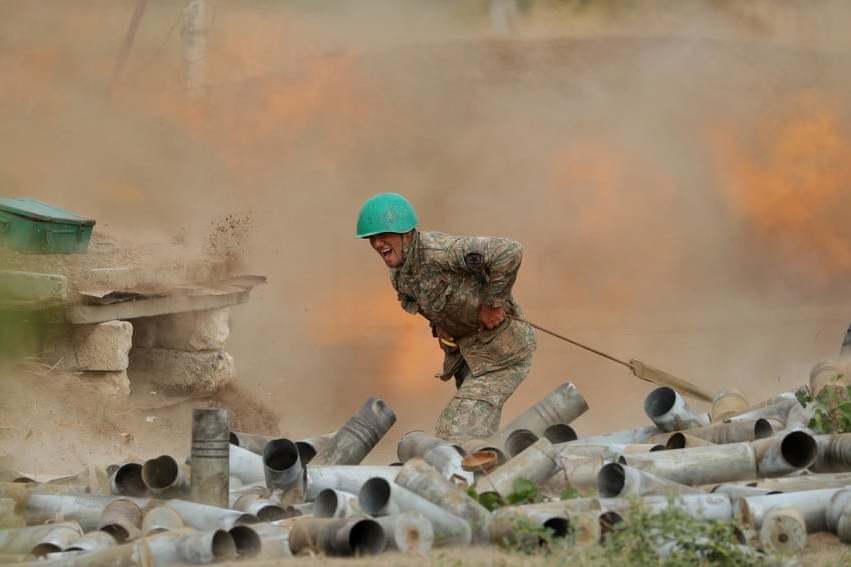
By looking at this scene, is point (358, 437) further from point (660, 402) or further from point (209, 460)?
point (660, 402)

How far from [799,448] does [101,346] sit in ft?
21.6

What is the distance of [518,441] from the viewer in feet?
29.6

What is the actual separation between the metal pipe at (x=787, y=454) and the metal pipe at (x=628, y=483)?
569 mm

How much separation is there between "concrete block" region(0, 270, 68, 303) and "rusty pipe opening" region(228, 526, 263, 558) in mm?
4875

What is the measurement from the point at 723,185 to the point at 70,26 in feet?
36.5

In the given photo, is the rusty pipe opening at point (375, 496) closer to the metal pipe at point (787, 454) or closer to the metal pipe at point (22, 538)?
the metal pipe at point (22, 538)

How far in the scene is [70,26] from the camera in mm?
25500

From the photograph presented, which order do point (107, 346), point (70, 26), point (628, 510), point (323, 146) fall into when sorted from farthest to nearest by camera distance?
point (70, 26) < point (323, 146) < point (107, 346) < point (628, 510)

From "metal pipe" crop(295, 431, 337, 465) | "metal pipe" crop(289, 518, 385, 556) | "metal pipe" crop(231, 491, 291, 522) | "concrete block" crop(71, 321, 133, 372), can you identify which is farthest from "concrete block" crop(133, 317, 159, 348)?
"metal pipe" crop(289, 518, 385, 556)

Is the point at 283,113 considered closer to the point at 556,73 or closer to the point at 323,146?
the point at 323,146

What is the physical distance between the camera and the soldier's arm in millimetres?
9703

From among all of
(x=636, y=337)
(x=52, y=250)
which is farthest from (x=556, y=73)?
(x=52, y=250)

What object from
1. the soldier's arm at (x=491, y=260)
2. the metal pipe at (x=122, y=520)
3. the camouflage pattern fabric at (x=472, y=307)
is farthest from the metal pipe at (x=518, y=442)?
the metal pipe at (x=122, y=520)

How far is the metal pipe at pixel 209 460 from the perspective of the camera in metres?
8.08
